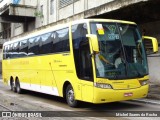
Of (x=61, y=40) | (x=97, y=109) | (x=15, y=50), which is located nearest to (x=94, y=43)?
(x=97, y=109)

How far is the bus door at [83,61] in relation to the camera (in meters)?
11.7

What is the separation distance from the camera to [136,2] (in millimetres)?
17609

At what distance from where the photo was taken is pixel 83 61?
39.6 feet

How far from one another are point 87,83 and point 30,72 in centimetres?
614

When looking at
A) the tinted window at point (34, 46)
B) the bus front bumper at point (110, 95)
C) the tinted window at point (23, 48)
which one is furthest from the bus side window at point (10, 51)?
the bus front bumper at point (110, 95)

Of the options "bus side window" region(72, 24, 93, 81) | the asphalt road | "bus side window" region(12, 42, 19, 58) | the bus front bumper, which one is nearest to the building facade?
"bus side window" region(12, 42, 19, 58)

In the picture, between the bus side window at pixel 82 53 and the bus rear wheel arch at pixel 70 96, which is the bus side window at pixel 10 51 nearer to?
the bus rear wheel arch at pixel 70 96

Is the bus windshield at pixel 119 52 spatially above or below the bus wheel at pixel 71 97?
above

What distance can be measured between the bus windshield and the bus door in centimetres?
38

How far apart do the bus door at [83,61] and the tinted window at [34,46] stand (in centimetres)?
381

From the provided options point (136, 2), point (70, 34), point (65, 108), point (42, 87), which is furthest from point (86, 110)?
point (136, 2)

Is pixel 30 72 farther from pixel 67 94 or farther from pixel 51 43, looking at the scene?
pixel 67 94

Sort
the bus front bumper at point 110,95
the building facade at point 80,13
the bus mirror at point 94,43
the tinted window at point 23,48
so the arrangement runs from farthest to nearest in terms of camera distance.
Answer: the building facade at point 80,13
the tinted window at point 23,48
the bus front bumper at point 110,95
the bus mirror at point 94,43

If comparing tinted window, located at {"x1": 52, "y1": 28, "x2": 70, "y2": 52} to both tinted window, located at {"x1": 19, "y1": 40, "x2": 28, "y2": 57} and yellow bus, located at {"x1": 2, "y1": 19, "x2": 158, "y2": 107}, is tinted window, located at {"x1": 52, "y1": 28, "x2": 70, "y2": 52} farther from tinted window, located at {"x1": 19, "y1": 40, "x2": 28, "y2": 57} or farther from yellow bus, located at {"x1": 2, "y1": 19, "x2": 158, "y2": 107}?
tinted window, located at {"x1": 19, "y1": 40, "x2": 28, "y2": 57}
